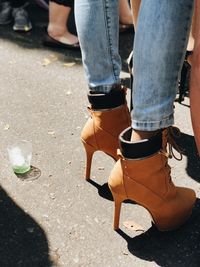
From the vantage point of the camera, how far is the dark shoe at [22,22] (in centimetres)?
372

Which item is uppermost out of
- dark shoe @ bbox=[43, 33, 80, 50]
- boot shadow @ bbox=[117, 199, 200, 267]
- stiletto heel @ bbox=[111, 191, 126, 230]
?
stiletto heel @ bbox=[111, 191, 126, 230]

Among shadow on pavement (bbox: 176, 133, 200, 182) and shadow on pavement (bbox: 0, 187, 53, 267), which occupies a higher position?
shadow on pavement (bbox: 0, 187, 53, 267)

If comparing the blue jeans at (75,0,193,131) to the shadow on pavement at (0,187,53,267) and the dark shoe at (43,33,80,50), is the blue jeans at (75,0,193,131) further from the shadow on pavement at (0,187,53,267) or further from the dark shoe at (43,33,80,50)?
the dark shoe at (43,33,80,50)

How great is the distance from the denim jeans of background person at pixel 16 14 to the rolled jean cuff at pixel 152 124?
233cm

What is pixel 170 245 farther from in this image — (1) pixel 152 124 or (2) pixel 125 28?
(2) pixel 125 28

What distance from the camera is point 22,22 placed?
3729 millimetres

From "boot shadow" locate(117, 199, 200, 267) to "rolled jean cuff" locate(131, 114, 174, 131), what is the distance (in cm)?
42

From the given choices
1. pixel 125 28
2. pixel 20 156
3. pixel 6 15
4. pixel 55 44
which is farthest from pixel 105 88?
pixel 6 15

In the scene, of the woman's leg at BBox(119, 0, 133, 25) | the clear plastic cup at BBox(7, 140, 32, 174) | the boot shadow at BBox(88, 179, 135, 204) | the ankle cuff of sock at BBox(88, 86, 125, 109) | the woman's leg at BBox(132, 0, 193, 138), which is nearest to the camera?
the woman's leg at BBox(132, 0, 193, 138)

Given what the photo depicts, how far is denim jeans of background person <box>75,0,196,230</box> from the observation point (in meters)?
1.53

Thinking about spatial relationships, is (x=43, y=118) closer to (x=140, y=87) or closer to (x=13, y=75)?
(x=13, y=75)

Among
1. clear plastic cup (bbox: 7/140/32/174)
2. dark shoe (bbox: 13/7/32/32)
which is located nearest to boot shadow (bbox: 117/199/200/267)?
clear plastic cup (bbox: 7/140/32/174)

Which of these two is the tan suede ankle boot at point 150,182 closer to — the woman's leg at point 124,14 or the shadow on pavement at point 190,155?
the shadow on pavement at point 190,155

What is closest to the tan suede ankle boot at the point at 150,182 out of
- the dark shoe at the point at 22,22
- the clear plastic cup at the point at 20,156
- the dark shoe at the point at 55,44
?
the clear plastic cup at the point at 20,156
